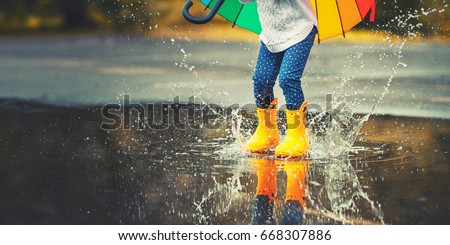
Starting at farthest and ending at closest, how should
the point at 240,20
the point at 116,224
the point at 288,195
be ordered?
1. the point at 240,20
2. the point at 288,195
3. the point at 116,224

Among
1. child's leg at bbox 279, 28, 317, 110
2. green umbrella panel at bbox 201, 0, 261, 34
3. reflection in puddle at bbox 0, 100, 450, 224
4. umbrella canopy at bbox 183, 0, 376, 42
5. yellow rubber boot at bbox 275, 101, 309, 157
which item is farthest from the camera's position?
green umbrella panel at bbox 201, 0, 261, 34

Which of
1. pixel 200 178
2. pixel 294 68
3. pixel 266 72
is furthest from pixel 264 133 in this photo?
pixel 200 178

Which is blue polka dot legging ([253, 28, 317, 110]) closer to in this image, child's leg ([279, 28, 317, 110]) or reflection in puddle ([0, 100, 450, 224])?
child's leg ([279, 28, 317, 110])

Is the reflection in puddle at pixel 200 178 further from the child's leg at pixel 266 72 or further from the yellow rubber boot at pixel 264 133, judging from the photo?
the child's leg at pixel 266 72

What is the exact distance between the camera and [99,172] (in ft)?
14.4

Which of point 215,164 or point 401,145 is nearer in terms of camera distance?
point 215,164

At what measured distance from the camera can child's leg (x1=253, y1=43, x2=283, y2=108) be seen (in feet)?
15.0

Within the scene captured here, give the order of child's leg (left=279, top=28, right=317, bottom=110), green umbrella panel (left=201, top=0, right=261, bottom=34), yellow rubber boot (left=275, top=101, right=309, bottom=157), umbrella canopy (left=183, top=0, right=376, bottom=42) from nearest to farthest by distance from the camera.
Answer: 1. child's leg (left=279, top=28, right=317, bottom=110)
2. yellow rubber boot (left=275, top=101, right=309, bottom=157)
3. umbrella canopy (left=183, top=0, right=376, bottom=42)
4. green umbrella panel (left=201, top=0, right=261, bottom=34)

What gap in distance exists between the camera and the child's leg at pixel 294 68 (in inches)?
174

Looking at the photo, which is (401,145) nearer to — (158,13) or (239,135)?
(239,135)

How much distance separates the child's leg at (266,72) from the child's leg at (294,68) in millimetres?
113

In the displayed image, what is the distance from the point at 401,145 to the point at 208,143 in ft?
3.85

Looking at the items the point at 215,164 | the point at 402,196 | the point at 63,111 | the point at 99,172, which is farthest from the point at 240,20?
the point at 63,111

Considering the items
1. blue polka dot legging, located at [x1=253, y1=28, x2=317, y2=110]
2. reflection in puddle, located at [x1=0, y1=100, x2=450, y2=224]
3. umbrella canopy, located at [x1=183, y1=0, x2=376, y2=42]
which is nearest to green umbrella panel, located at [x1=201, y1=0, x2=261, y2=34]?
umbrella canopy, located at [x1=183, y1=0, x2=376, y2=42]
